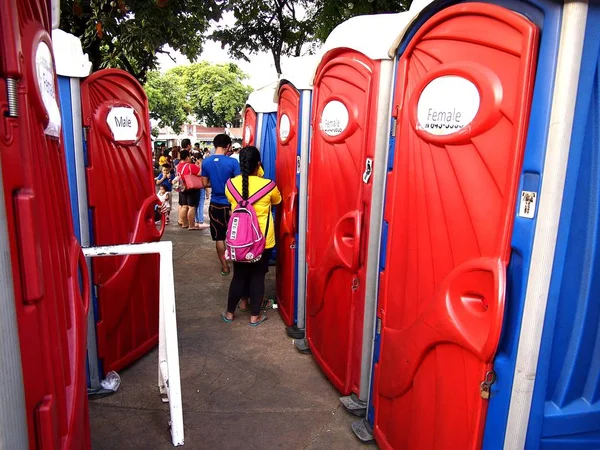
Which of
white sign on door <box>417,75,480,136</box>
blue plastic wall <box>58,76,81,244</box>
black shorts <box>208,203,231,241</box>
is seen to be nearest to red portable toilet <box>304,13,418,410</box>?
white sign on door <box>417,75,480,136</box>

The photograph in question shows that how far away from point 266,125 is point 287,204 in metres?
2.26

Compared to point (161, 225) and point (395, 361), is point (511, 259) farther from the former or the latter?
point (161, 225)

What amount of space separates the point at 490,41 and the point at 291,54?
37.4ft

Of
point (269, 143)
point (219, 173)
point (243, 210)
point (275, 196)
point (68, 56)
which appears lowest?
point (243, 210)

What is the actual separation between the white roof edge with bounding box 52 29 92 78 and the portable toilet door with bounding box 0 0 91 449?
130 centimetres

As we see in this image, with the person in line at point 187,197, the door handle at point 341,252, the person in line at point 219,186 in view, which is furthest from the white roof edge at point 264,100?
the door handle at point 341,252

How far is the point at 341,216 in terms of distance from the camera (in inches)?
118

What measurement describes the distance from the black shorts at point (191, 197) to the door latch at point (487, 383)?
7387mm

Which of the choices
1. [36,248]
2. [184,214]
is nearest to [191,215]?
[184,214]

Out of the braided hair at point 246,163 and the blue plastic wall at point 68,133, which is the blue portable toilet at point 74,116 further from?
the braided hair at point 246,163

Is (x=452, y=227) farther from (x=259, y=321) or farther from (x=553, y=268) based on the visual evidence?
(x=259, y=321)

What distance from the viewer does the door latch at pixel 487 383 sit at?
174cm

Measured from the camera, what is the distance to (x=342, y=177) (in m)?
2.98

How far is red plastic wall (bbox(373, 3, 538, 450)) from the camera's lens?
1.62m
